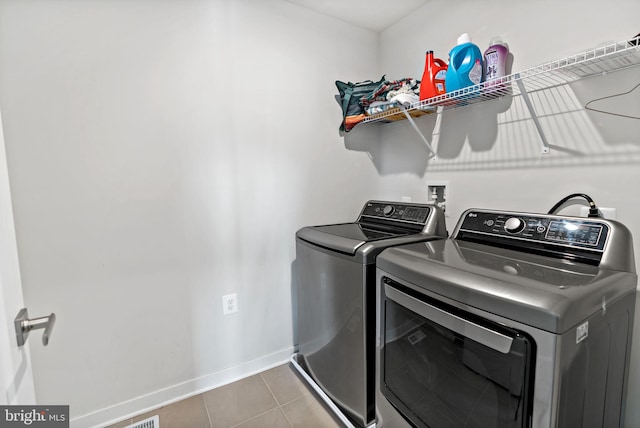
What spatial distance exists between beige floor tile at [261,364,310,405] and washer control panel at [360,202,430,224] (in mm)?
1107

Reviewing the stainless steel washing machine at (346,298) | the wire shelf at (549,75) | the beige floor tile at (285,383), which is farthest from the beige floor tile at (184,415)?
the wire shelf at (549,75)

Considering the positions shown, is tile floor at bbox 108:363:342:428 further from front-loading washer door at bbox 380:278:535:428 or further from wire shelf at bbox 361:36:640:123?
wire shelf at bbox 361:36:640:123

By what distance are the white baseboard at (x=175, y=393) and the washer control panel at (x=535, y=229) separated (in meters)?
1.42

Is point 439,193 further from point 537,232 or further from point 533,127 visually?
point 537,232

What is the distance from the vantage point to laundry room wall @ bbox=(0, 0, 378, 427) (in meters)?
1.27

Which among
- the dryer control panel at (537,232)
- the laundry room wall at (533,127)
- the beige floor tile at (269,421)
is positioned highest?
the laundry room wall at (533,127)

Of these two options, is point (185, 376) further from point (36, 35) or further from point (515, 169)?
point (515, 169)

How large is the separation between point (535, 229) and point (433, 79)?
891 mm

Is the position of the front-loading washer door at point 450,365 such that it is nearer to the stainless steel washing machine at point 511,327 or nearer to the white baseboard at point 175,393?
the stainless steel washing machine at point 511,327

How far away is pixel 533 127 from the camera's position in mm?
1329

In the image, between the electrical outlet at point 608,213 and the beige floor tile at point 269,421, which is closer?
the electrical outlet at point 608,213

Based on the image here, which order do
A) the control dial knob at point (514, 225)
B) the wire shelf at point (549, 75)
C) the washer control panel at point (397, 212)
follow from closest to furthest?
Answer: 1. the wire shelf at point (549, 75)
2. the control dial knob at point (514, 225)
3. the washer control panel at point (397, 212)

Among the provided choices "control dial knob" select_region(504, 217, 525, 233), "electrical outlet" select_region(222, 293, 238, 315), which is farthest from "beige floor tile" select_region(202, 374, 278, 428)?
"control dial knob" select_region(504, 217, 525, 233)

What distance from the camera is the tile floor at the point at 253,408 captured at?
146 cm
